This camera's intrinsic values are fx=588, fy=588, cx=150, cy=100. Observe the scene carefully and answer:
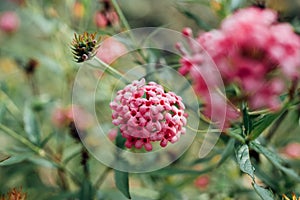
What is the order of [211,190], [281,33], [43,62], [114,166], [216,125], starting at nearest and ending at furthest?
[281,33] → [216,125] → [114,166] → [211,190] → [43,62]

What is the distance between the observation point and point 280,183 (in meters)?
1.33

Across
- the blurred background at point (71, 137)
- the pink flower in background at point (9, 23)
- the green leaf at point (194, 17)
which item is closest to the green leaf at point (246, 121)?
the blurred background at point (71, 137)

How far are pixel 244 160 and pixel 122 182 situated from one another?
27cm

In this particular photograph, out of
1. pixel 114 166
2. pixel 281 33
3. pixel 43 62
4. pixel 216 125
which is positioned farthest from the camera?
pixel 43 62

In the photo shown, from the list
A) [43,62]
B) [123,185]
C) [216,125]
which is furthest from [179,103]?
[43,62]

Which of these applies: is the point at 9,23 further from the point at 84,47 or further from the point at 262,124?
the point at 262,124

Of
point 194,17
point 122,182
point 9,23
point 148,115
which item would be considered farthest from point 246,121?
point 9,23

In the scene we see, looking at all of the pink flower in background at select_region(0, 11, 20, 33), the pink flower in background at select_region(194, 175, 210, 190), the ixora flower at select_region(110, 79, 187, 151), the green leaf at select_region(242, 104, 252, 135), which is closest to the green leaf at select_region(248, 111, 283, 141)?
the green leaf at select_region(242, 104, 252, 135)

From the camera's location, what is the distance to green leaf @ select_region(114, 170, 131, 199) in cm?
114

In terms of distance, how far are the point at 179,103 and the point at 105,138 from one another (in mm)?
484

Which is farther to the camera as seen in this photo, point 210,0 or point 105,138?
point 105,138

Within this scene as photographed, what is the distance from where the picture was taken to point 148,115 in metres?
1.02

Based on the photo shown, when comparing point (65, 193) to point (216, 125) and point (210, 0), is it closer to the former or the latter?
point (216, 125)

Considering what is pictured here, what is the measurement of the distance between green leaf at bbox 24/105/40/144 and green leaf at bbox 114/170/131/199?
10.0 inches
